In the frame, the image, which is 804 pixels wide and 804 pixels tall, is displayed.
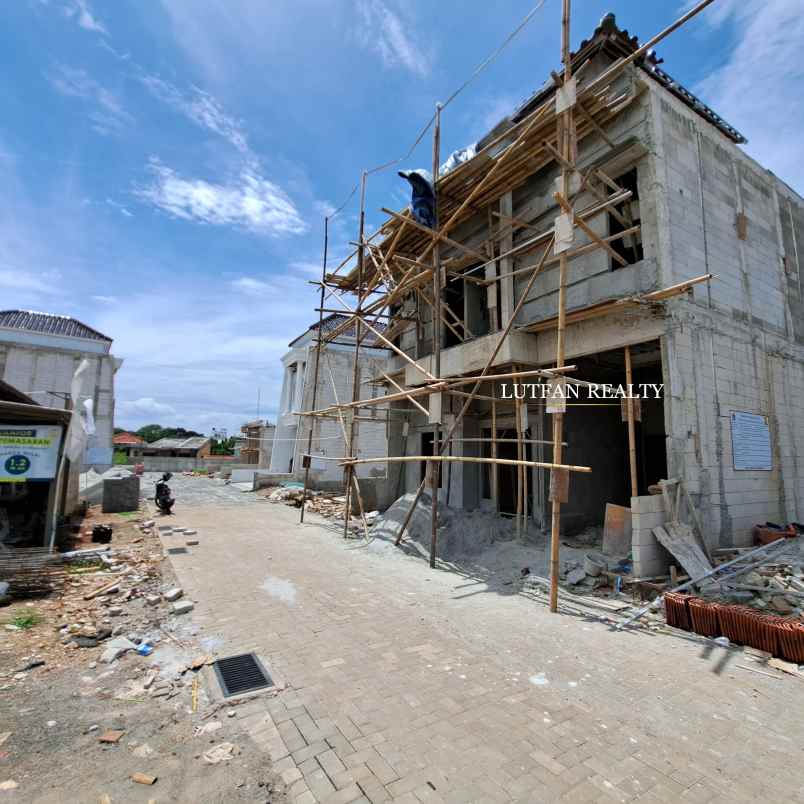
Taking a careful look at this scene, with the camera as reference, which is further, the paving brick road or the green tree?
the green tree

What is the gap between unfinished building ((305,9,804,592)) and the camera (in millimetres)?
6973

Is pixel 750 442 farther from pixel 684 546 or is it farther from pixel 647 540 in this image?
pixel 647 540

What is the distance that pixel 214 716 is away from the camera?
326 cm

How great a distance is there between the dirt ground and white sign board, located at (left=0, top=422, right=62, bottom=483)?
303 cm

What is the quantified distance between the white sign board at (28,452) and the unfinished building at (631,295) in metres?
6.54

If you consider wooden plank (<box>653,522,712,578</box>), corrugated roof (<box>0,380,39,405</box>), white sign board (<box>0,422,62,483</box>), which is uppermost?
corrugated roof (<box>0,380,39,405</box>)

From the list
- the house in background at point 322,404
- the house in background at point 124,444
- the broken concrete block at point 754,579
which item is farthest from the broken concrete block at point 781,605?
the house in background at point 124,444

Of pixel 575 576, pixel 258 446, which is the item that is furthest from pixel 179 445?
pixel 575 576

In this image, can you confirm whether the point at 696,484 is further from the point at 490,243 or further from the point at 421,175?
the point at 421,175

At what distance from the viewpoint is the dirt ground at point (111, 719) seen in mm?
2539

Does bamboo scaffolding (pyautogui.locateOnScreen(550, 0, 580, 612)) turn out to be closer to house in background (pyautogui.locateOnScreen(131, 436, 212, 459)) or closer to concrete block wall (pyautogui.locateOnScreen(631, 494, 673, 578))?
Result: concrete block wall (pyautogui.locateOnScreen(631, 494, 673, 578))

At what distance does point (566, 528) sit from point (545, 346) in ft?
13.0

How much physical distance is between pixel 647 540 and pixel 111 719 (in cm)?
635

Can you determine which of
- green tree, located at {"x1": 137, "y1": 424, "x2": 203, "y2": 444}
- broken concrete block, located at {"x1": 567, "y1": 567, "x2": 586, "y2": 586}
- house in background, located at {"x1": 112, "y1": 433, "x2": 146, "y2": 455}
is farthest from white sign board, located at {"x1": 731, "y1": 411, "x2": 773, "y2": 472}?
green tree, located at {"x1": 137, "y1": 424, "x2": 203, "y2": 444}
